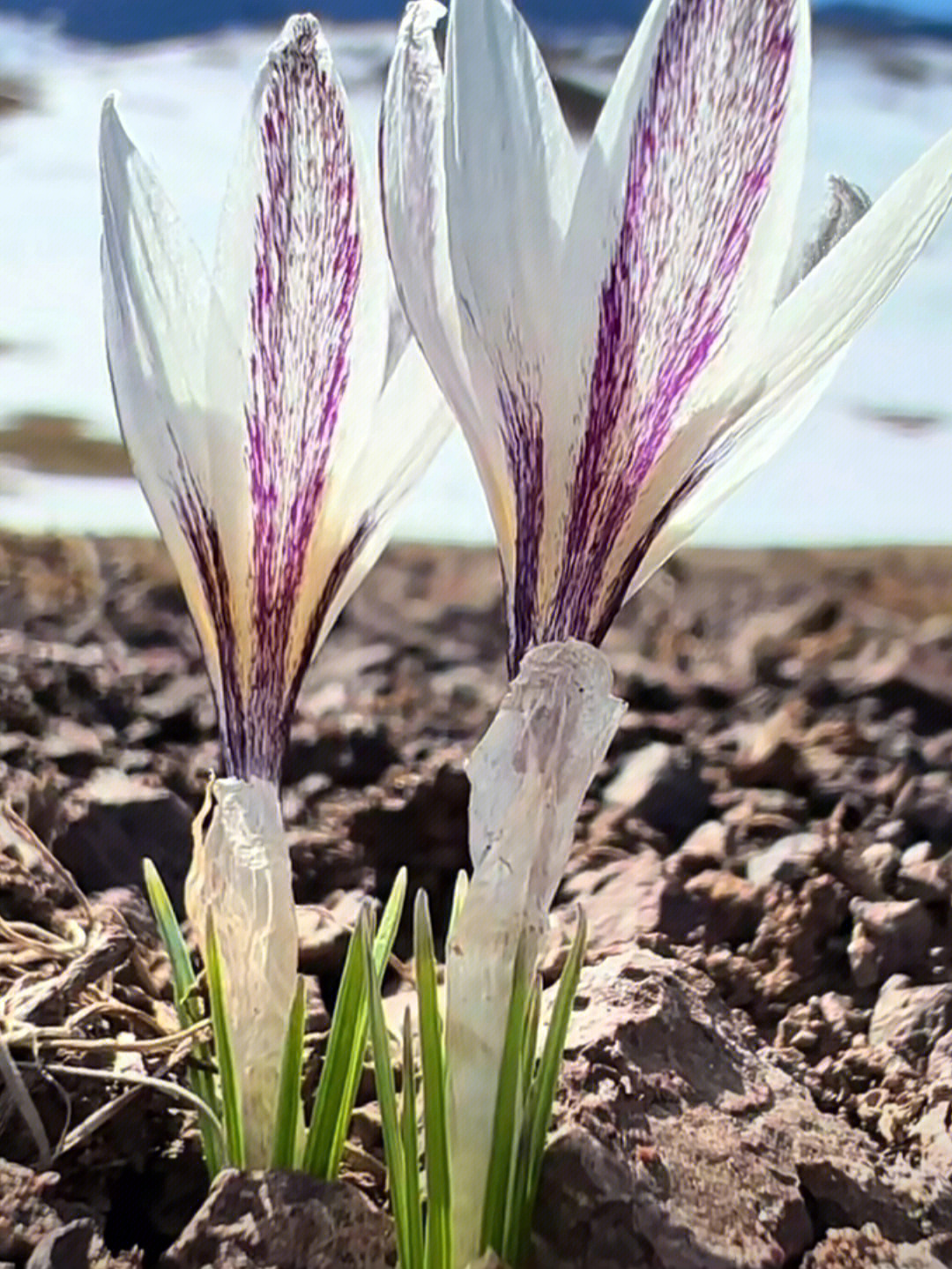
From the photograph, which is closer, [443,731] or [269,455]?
[269,455]

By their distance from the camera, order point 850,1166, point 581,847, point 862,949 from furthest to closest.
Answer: point 581,847
point 862,949
point 850,1166

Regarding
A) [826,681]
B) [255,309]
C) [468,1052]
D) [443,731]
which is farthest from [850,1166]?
[826,681]

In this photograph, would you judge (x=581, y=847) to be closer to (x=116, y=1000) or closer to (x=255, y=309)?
(x=116, y=1000)

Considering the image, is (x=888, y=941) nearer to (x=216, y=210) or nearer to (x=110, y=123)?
(x=110, y=123)

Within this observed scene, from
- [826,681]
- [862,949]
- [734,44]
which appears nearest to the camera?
[734,44]

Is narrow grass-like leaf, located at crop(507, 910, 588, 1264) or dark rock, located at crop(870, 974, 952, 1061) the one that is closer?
narrow grass-like leaf, located at crop(507, 910, 588, 1264)

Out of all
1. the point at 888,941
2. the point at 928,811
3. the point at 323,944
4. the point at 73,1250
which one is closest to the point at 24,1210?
the point at 73,1250

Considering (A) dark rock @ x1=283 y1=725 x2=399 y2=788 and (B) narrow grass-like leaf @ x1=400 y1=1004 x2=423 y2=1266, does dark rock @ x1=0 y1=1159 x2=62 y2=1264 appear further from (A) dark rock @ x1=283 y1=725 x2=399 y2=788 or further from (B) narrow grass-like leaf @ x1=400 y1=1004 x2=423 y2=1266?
(A) dark rock @ x1=283 y1=725 x2=399 y2=788

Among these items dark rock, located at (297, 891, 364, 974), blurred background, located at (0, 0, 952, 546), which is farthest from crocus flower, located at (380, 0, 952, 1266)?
blurred background, located at (0, 0, 952, 546)
